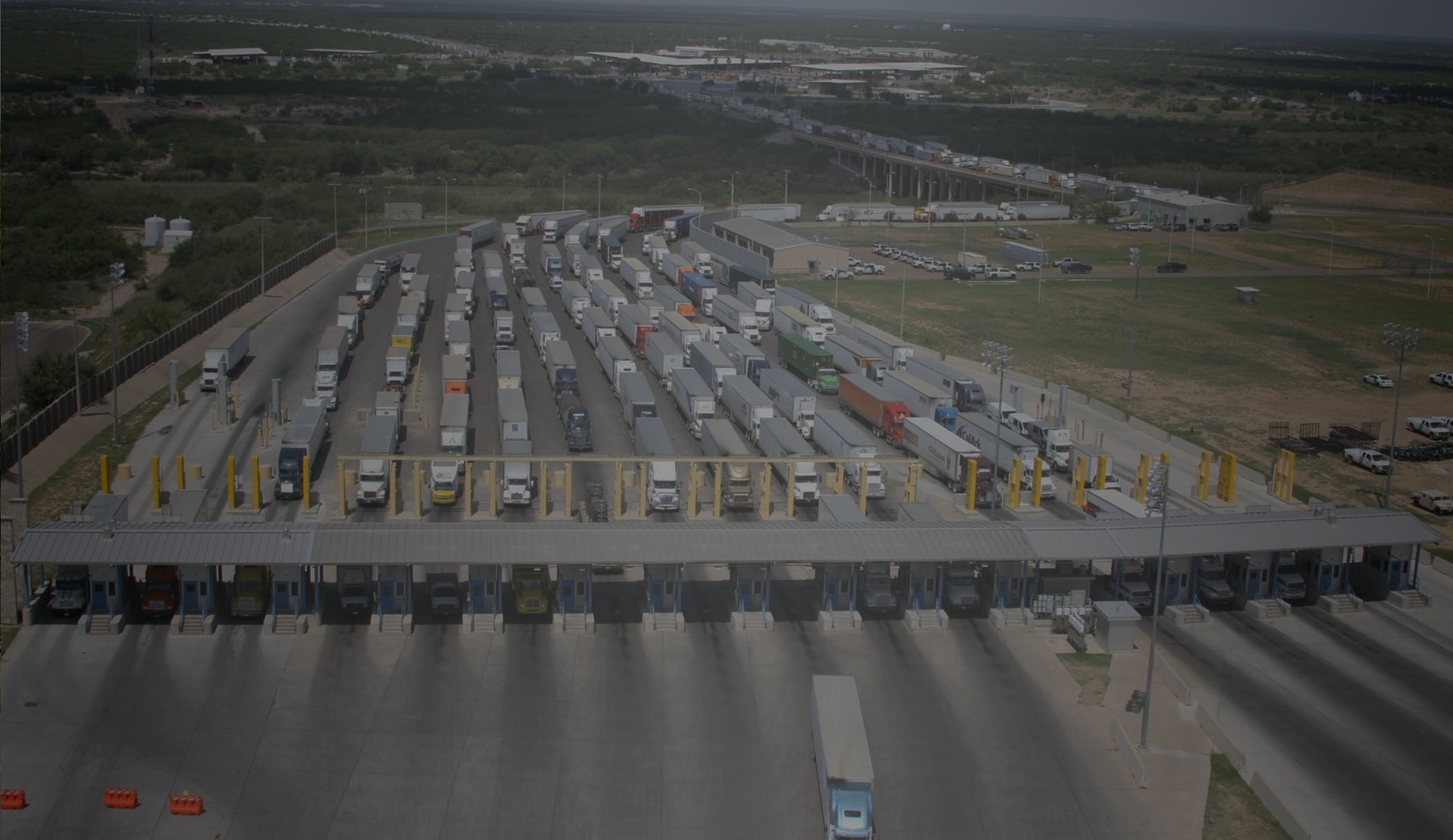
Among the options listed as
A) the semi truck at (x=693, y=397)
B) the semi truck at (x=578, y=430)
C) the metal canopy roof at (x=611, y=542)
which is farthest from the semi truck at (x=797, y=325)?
the metal canopy roof at (x=611, y=542)

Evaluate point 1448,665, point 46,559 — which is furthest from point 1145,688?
point 46,559

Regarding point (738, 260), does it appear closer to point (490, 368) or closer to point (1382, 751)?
point (490, 368)

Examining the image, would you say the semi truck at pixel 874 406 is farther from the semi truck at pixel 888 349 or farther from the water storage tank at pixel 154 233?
the water storage tank at pixel 154 233

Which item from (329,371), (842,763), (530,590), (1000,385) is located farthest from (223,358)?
(842,763)

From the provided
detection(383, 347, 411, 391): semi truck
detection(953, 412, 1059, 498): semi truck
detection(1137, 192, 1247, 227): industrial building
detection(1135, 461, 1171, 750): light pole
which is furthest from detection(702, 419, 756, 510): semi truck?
detection(1137, 192, 1247, 227): industrial building

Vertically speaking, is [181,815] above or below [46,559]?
below

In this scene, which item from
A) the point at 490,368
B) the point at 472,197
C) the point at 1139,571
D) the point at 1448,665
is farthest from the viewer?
the point at 472,197
